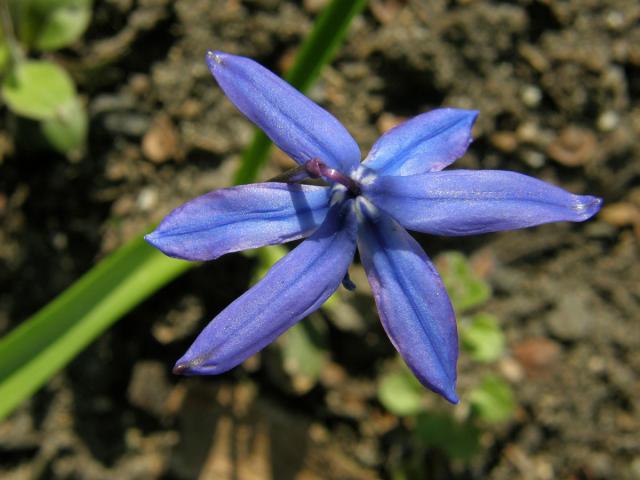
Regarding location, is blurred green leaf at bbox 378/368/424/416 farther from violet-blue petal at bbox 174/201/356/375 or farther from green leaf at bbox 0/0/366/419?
violet-blue petal at bbox 174/201/356/375

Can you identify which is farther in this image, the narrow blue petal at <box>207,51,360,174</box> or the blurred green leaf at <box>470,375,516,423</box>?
the blurred green leaf at <box>470,375,516,423</box>

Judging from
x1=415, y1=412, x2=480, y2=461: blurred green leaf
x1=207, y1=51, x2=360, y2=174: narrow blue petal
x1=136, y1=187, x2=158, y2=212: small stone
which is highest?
x1=207, y1=51, x2=360, y2=174: narrow blue petal

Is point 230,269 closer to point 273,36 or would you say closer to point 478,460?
point 273,36

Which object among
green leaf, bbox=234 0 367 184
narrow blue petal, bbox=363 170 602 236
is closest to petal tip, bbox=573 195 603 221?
narrow blue petal, bbox=363 170 602 236

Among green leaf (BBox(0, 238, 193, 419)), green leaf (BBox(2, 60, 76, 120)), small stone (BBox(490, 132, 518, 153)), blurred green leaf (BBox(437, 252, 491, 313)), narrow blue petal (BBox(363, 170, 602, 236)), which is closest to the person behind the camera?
narrow blue petal (BBox(363, 170, 602, 236))

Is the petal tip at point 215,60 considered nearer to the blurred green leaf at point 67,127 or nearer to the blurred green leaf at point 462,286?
the blurred green leaf at point 67,127

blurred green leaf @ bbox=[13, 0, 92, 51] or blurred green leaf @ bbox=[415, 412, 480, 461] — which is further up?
blurred green leaf @ bbox=[13, 0, 92, 51]
